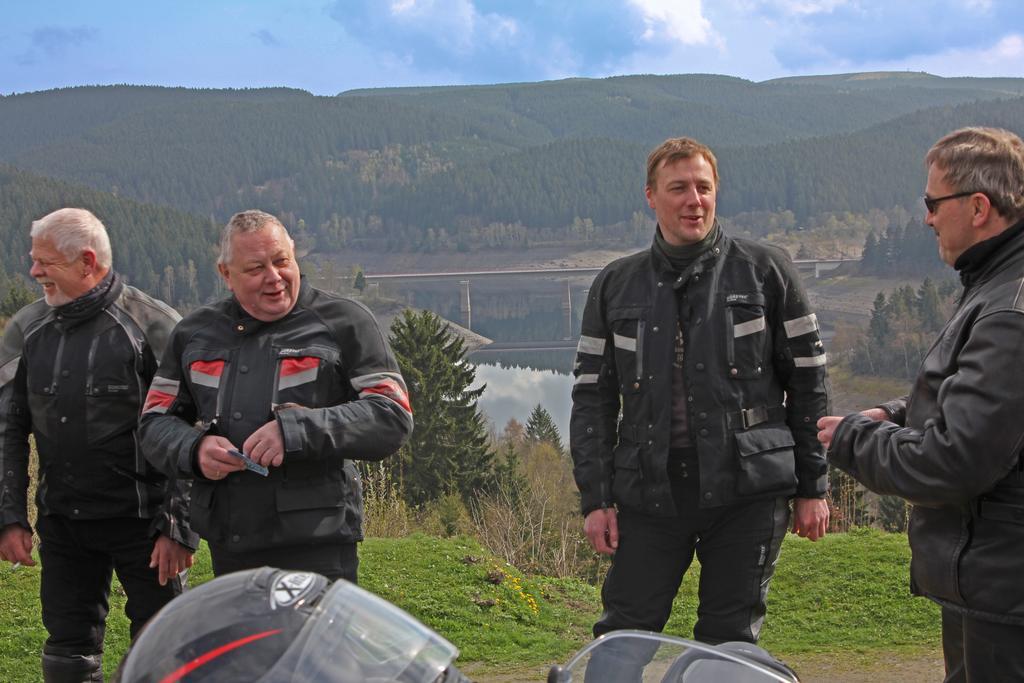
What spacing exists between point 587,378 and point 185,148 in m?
206

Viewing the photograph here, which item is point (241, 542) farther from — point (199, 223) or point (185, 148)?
point (185, 148)

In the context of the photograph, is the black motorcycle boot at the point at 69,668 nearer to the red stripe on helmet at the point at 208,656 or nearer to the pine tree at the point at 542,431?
the red stripe on helmet at the point at 208,656

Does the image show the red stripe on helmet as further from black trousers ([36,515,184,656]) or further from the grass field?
the grass field

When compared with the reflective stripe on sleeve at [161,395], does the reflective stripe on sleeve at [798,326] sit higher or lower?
higher

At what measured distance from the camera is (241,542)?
10.1ft

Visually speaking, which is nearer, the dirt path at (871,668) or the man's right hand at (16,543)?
the man's right hand at (16,543)

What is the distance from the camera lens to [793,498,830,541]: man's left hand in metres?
3.38

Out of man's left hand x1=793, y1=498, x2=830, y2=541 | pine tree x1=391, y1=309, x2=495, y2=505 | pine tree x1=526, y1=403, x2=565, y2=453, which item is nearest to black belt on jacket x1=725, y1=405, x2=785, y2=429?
man's left hand x1=793, y1=498, x2=830, y2=541

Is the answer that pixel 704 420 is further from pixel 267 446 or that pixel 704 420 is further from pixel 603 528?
pixel 267 446

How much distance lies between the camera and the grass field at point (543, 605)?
5.33 m

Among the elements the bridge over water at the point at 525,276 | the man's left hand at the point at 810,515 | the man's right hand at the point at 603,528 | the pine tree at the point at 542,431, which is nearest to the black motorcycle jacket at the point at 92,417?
the man's right hand at the point at 603,528

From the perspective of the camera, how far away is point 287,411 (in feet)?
9.81

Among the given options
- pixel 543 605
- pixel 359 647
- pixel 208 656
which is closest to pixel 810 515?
pixel 359 647

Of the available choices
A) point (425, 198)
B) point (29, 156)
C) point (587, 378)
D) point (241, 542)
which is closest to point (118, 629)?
point (241, 542)
